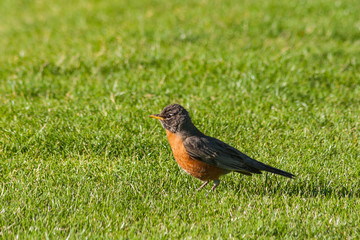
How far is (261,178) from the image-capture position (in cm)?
530

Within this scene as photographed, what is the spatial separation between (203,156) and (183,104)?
2.52 m

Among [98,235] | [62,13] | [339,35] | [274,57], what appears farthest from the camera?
[62,13]

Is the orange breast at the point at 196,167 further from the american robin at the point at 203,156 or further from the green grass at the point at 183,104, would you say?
the green grass at the point at 183,104

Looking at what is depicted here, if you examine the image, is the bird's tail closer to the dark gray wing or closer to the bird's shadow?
the dark gray wing

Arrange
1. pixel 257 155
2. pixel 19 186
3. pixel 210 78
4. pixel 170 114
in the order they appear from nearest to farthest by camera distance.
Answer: pixel 19 186 < pixel 170 114 < pixel 257 155 < pixel 210 78

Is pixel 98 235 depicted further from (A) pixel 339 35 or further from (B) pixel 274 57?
(A) pixel 339 35

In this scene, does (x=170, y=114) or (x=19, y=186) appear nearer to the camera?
(x=19, y=186)

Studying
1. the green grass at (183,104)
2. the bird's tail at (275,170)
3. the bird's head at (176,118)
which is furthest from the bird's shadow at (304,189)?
the bird's head at (176,118)

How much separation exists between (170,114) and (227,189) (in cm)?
103

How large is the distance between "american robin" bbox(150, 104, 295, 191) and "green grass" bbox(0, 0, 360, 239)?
0.25 metres

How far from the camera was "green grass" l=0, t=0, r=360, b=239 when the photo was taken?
439 centimetres

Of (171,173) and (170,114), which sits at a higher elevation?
(170,114)

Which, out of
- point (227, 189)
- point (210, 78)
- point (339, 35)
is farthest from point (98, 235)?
point (339, 35)

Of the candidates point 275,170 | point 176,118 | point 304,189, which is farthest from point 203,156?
point 304,189
